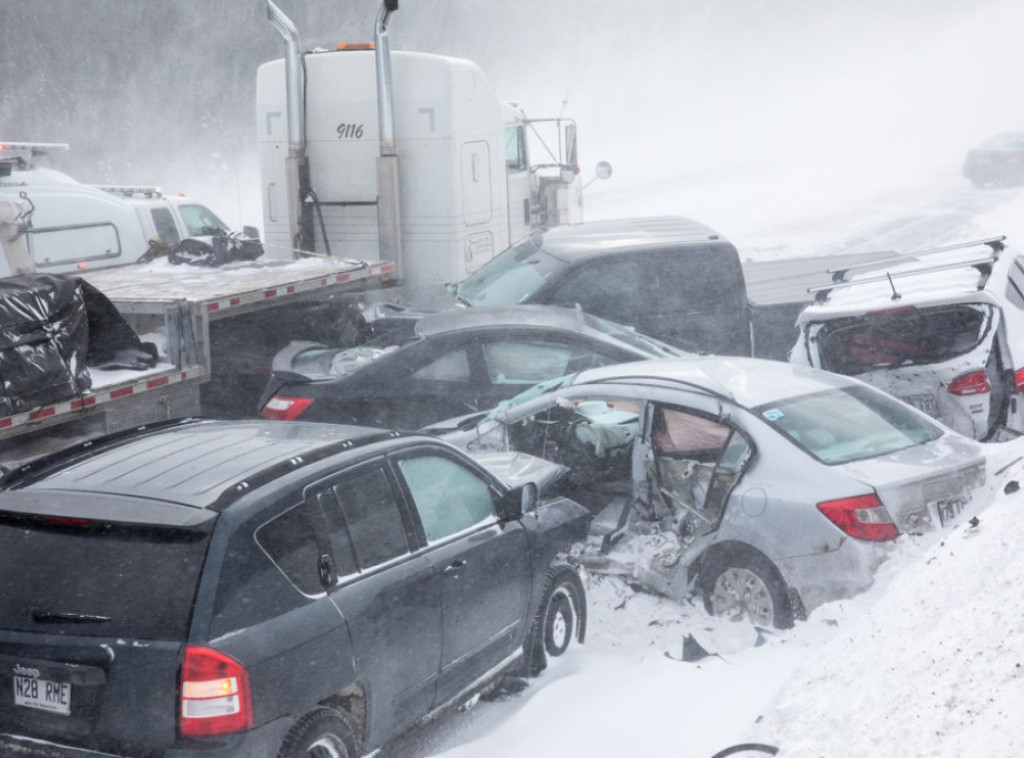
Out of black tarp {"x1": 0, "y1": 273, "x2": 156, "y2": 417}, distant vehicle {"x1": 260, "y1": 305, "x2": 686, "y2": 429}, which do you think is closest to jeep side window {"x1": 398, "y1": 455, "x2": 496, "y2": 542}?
black tarp {"x1": 0, "y1": 273, "x2": 156, "y2": 417}

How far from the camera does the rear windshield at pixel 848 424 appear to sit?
232 inches

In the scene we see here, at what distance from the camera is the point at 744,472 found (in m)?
5.80

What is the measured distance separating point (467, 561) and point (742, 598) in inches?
65.4

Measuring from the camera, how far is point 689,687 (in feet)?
15.9

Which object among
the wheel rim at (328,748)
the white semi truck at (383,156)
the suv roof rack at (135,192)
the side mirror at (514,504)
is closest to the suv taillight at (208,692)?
the wheel rim at (328,748)

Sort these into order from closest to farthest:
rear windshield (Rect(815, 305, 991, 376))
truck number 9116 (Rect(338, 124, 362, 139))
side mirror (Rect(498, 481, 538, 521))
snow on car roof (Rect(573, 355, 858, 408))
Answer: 1. side mirror (Rect(498, 481, 538, 521))
2. snow on car roof (Rect(573, 355, 858, 408))
3. rear windshield (Rect(815, 305, 991, 376))
4. truck number 9116 (Rect(338, 124, 362, 139))

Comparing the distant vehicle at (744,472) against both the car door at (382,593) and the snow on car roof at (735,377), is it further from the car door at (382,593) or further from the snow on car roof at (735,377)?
the car door at (382,593)

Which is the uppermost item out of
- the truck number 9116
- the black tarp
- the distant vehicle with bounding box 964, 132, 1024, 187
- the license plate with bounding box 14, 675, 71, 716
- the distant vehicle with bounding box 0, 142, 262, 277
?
the distant vehicle with bounding box 964, 132, 1024, 187

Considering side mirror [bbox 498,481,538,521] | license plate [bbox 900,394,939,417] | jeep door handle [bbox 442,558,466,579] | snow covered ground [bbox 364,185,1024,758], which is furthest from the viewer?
license plate [bbox 900,394,939,417]

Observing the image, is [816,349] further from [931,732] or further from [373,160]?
[373,160]

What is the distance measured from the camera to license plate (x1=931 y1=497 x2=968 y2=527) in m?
5.64

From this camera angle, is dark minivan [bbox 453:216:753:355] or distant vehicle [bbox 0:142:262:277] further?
distant vehicle [bbox 0:142:262:277]

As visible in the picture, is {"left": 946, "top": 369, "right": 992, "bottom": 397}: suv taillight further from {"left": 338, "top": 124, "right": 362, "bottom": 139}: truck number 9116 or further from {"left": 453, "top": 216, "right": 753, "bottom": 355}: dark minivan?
{"left": 338, "top": 124, "right": 362, "bottom": 139}: truck number 9116

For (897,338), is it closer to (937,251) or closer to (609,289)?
(937,251)
